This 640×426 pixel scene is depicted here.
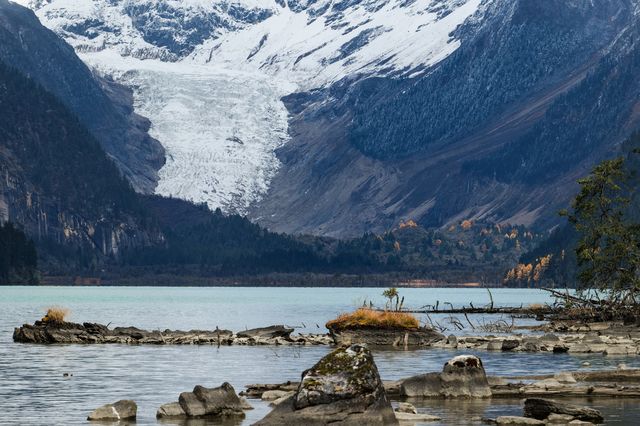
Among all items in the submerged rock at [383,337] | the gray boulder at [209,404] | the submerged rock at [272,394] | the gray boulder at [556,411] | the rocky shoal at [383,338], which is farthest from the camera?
the submerged rock at [383,337]

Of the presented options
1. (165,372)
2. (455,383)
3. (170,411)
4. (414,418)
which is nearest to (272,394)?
(170,411)

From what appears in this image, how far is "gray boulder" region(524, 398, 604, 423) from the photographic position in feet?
171

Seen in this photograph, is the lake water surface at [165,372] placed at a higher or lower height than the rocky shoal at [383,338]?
lower

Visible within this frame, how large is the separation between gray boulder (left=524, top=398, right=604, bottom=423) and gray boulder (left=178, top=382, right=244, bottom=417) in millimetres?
11406

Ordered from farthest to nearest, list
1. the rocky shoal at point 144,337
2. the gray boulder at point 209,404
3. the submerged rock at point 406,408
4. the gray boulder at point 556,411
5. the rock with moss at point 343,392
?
the rocky shoal at point 144,337 < the gray boulder at point 209,404 < the submerged rock at point 406,408 < the gray boulder at point 556,411 < the rock with moss at point 343,392

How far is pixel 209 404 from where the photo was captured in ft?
184

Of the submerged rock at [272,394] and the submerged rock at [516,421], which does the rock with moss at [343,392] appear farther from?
the submerged rock at [272,394]

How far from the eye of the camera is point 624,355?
3469 inches

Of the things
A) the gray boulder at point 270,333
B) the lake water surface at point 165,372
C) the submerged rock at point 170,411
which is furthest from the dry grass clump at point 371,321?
the submerged rock at point 170,411

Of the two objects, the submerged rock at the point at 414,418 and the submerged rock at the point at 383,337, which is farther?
the submerged rock at the point at 383,337

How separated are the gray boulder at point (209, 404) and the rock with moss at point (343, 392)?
9.64 m

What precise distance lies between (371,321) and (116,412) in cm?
4801

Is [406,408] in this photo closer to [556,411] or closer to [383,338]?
[556,411]

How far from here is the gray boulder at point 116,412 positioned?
5506 centimetres
